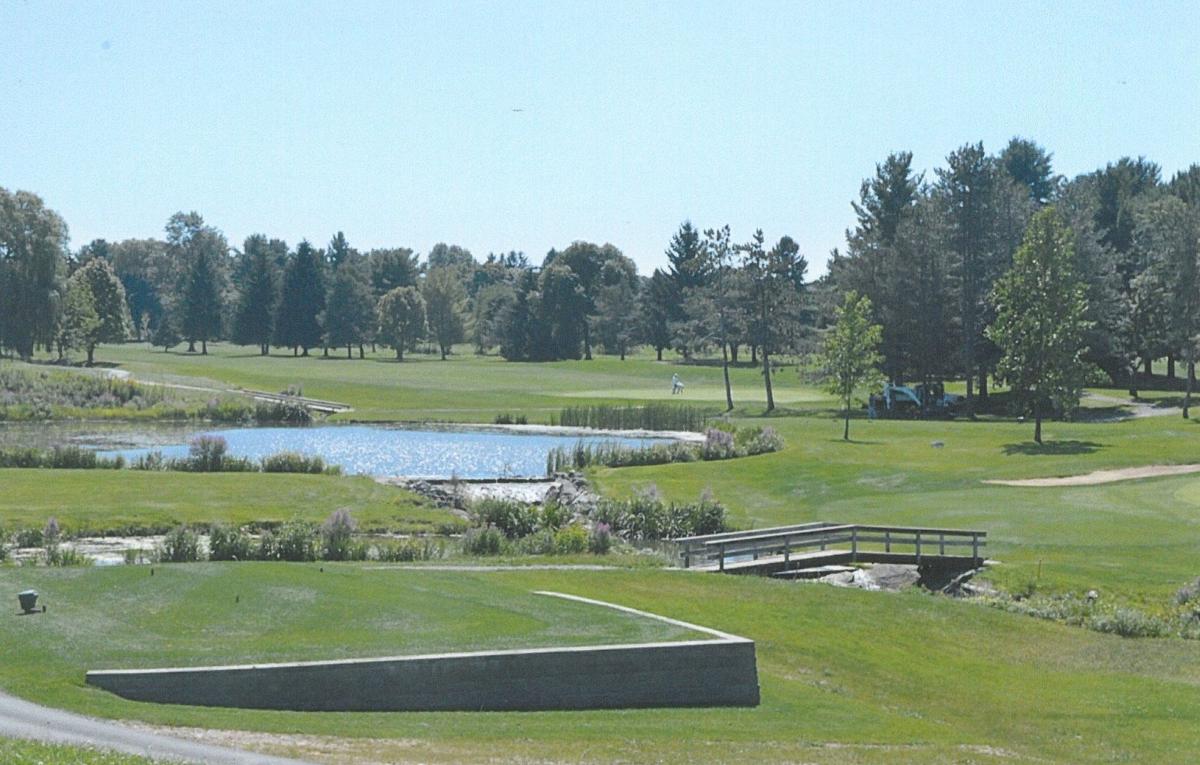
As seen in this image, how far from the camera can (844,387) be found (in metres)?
64.0

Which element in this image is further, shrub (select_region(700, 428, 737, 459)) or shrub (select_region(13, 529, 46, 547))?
shrub (select_region(700, 428, 737, 459))

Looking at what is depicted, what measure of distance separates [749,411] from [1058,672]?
5610cm

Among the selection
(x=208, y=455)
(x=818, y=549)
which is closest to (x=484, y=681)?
(x=818, y=549)

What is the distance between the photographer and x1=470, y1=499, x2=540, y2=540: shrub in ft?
125

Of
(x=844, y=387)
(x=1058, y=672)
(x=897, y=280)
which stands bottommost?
(x=1058, y=672)

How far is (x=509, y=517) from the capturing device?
126 feet

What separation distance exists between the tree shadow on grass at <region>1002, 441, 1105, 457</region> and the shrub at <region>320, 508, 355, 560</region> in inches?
1243

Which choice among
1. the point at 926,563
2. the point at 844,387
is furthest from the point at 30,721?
the point at 844,387

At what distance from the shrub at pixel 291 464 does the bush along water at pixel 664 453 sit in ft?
31.2

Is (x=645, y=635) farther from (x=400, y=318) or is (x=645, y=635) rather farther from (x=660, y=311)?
(x=400, y=318)

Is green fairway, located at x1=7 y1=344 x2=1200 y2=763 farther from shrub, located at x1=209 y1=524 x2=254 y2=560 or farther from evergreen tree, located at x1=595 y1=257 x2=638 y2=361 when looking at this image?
evergreen tree, located at x1=595 y1=257 x2=638 y2=361

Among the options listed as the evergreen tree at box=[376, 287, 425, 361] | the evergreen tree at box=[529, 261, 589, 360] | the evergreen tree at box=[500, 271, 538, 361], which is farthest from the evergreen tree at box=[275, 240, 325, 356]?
the evergreen tree at box=[529, 261, 589, 360]

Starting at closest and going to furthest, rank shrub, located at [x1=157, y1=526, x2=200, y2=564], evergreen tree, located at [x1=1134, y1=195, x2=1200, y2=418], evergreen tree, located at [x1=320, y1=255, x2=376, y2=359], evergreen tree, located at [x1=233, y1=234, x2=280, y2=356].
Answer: shrub, located at [x1=157, y1=526, x2=200, y2=564], evergreen tree, located at [x1=1134, y1=195, x2=1200, y2=418], evergreen tree, located at [x1=320, y1=255, x2=376, y2=359], evergreen tree, located at [x1=233, y1=234, x2=280, y2=356]

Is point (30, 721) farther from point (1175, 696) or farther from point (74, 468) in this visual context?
point (74, 468)
